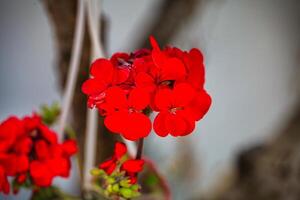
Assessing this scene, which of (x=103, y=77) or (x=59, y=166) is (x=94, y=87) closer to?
(x=103, y=77)

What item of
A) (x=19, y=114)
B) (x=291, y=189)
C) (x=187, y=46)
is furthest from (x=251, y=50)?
(x=19, y=114)

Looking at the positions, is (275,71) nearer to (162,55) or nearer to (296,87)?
(296,87)

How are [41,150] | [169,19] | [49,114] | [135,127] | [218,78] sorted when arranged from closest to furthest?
1. [135,127]
2. [41,150]
3. [49,114]
4. [169,19]
5. [218,78]

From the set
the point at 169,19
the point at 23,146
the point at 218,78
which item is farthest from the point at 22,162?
the point at 218,78

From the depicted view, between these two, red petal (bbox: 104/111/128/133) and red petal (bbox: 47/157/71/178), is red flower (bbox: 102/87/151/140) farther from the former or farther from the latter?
red petal (bbox: 47/157/71/178)

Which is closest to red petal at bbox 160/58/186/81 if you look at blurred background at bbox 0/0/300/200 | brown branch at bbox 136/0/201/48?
blurred background at bbox 0/0/300/200

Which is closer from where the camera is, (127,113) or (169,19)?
(127,113)
